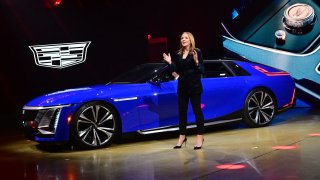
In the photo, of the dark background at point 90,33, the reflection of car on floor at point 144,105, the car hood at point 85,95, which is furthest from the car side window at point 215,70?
the dark background at point 90,33

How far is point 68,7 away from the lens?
12969 mm

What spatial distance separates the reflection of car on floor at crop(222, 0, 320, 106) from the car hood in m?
5.45

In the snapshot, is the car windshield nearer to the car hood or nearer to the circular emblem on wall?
the car hood

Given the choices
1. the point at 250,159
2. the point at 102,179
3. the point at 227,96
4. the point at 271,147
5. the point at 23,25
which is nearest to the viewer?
the point at 102,179

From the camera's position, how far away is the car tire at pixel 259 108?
830 centimetres

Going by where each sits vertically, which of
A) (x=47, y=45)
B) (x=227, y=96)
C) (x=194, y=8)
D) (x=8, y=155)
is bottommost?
(x=8, y=155)

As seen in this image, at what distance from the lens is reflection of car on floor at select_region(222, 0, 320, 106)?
11102 mm

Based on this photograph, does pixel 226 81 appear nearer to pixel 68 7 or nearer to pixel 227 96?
pixel 227 96

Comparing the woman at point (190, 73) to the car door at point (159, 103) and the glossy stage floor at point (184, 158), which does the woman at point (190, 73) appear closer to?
the glossy stage floor at point (184, 158)

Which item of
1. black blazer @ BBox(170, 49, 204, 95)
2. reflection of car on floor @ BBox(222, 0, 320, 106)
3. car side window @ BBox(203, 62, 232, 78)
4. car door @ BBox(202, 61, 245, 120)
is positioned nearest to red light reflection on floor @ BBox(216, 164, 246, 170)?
black blazer @ BBox(170, 49, 204, 95)

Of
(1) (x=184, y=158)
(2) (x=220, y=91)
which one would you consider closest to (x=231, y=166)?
(1) (x=184, y=158)

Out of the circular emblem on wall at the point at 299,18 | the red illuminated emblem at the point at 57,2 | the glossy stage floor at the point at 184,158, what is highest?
the red illuminated emblem at the point at 57,2

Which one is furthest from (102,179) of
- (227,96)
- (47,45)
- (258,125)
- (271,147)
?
(47,45)

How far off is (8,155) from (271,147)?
3.79 m
